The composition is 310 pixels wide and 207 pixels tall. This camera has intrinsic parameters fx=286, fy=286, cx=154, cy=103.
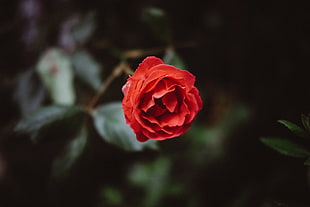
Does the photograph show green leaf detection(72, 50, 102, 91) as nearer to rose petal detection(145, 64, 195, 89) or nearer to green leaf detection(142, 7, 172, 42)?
green leaf detection(142, 7, 172, 42)

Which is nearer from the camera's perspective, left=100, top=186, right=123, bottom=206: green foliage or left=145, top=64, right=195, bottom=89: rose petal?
left=145, top=64, right=195, bottom=89: rose petal

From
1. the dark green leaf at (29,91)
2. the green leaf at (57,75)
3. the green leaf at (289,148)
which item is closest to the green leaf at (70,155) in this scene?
the green leaf at (57,75)

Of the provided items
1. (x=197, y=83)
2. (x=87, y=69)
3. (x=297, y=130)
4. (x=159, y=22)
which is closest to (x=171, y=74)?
(x=297, y=130)

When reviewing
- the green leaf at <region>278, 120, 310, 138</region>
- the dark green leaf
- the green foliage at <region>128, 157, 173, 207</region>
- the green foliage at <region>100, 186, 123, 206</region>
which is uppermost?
the green leaf at <region>278, 120, 310, 138</region>

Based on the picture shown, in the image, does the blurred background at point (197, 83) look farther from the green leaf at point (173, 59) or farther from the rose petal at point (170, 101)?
the rose petal at point (170, 101)

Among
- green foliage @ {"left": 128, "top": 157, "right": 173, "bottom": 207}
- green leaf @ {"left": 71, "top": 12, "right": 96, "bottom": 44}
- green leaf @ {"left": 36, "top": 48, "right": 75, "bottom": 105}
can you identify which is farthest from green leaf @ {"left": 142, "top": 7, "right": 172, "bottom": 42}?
green foliage @ {"left": 128, "top": 157, "right": 173, "bottom": 207}

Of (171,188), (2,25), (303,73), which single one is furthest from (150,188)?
(2,25)
